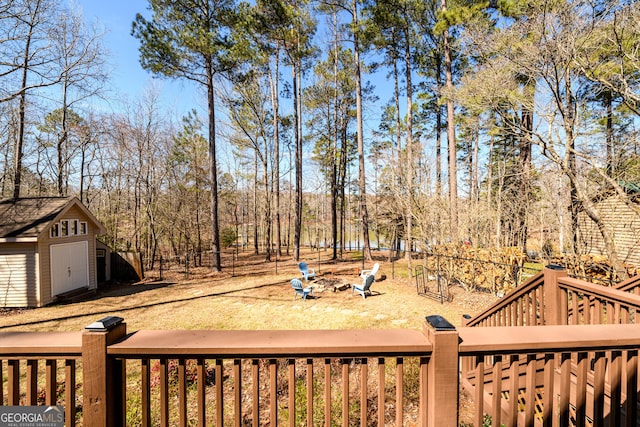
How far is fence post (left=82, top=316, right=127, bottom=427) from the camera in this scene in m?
1.13

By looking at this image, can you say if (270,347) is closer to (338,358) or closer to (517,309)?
(338,358)

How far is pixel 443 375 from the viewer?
115 cm

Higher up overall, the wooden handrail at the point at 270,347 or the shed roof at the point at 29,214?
the shed roof at the point at 29,214

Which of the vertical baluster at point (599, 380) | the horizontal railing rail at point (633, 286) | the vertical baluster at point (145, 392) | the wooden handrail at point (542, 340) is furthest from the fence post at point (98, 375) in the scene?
the horizontal railing rail at point (633, 286)

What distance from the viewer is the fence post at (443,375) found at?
1.14 m

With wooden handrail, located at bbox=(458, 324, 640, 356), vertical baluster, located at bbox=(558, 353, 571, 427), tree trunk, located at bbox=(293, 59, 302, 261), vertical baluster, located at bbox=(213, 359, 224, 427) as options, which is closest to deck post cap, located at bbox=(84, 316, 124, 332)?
vertical baluster, located at bbox=(213, 359, 224, 427)

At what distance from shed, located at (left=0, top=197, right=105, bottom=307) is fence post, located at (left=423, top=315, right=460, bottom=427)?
10920 millimetres

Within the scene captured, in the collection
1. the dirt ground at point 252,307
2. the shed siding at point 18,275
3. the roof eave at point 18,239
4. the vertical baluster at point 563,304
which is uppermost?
the roof eave at point 18,239

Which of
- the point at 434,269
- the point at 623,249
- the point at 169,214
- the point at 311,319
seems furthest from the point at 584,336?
the point at 169,214

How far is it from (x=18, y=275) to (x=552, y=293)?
1238cm

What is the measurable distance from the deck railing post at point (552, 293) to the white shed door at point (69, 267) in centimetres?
1203

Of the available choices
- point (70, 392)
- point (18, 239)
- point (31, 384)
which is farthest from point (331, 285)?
point (18, 239)

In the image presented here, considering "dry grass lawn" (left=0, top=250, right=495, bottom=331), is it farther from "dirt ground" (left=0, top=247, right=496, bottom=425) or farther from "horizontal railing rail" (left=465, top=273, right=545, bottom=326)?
"horizontal railing rail" (left=465, top=273, right=545, bottom=326)

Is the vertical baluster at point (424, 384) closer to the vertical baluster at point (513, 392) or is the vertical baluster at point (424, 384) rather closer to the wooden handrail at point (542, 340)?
the wooden handrail at point (542, 340)
